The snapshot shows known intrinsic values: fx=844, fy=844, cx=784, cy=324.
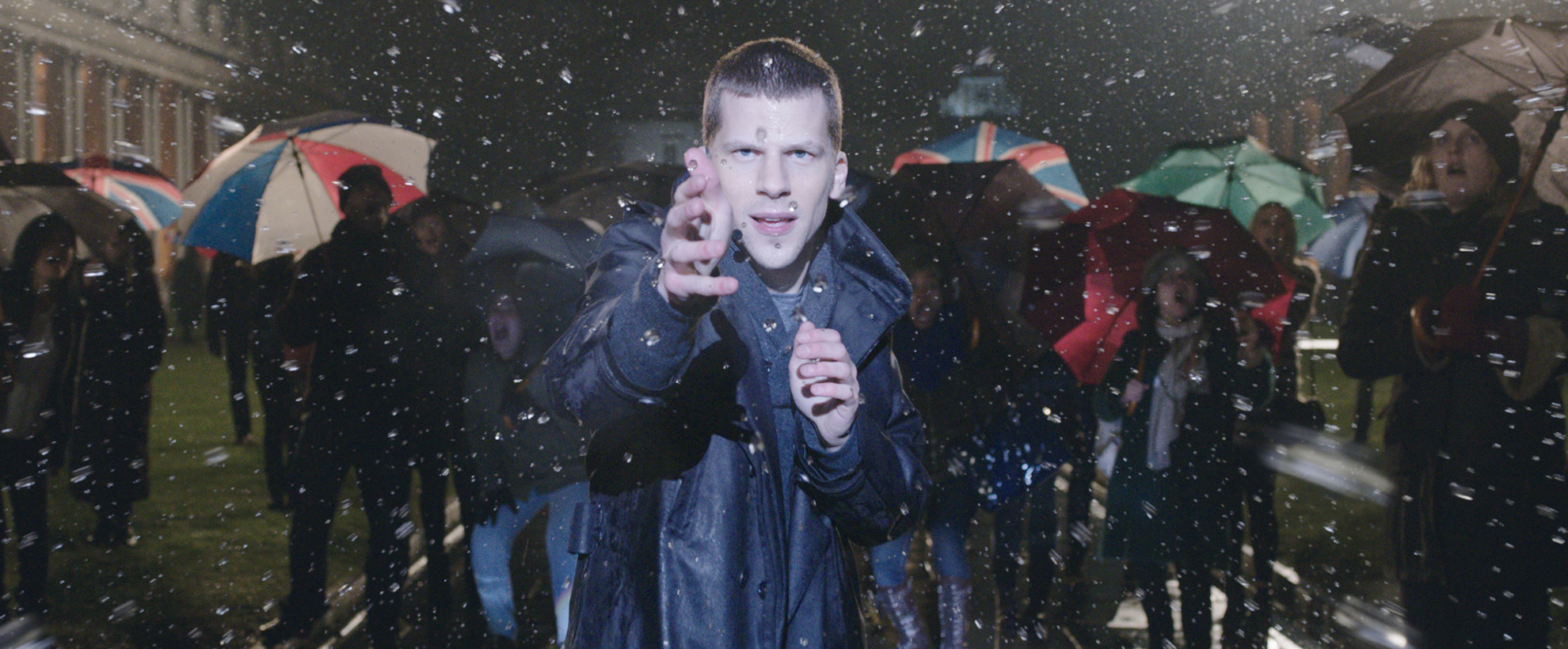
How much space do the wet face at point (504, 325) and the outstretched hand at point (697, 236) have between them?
104 inches

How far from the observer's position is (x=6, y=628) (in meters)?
3.56

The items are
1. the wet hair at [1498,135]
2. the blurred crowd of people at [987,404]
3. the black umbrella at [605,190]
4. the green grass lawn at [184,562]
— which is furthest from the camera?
the green grass lawn at [184,562]

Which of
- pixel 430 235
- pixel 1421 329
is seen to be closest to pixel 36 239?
pixel 430 235

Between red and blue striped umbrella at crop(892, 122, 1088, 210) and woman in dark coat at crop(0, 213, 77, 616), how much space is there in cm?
430

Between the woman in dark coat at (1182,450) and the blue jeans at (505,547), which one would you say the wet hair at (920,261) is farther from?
the blue jeans at (505,547)

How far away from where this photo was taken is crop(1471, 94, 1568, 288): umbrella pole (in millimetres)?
2877

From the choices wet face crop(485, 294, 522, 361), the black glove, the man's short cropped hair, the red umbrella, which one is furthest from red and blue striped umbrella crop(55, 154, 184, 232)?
the red umbrella

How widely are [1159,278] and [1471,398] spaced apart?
108cm

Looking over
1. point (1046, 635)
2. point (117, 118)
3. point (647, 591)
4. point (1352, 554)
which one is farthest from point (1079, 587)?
point (117, 118)

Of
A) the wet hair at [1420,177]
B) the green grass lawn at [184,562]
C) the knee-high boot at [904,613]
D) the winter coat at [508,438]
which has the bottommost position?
the green grass lawn at [184,562]

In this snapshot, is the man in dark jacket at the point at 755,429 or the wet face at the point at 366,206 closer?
the man in dark jacket at the point at 755,429

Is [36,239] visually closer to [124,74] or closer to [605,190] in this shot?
[605,190]

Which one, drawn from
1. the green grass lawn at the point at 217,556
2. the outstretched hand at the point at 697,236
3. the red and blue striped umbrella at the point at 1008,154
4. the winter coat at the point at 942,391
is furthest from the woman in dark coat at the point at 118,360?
the red and blue striped umbrella at the point at 1008,154

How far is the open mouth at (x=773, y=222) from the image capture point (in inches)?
49.9
